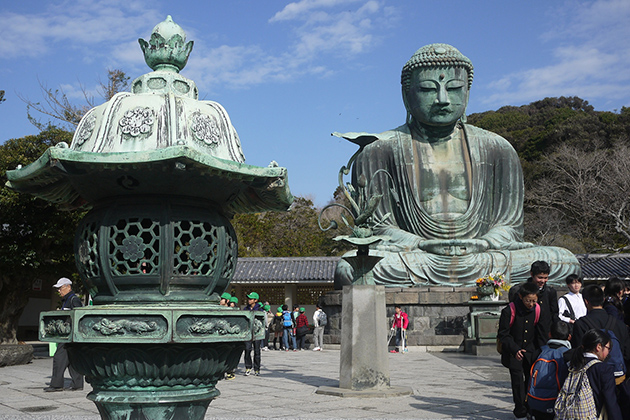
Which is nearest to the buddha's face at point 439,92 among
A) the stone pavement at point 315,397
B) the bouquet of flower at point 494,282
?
the bouquet of flower at point 494,282

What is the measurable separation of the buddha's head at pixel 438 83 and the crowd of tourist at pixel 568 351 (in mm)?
10635

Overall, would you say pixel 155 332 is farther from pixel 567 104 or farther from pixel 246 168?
pixel 567 104

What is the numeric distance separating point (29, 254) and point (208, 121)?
10.4m

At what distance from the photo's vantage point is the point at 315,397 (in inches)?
286

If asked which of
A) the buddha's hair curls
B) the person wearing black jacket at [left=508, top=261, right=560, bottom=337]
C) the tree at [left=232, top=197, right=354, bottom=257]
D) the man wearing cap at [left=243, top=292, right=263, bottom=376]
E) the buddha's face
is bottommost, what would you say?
the man wearing cap at [left=243, top=292, right=263, bottom=376]

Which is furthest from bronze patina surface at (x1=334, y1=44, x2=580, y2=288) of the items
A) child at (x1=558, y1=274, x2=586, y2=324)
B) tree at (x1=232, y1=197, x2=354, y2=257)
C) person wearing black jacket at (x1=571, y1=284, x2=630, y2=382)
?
tree at (x1=232, y1=197, x2=354, y2=257)

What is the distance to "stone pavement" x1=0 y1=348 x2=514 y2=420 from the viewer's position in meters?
6.22

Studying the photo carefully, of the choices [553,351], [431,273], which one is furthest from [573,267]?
[553,351]

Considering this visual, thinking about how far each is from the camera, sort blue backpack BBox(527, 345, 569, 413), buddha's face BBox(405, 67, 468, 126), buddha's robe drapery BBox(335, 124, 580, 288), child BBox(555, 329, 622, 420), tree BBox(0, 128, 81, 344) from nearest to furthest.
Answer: child BBox(555, 329, 622, 420) → blue backpack BBox(527, 345, 569, 413) → tree BBox(0, 128, 81, 344) → buddha's robe drapery BBox(335, 124, 580, 288) → buddha's face BBox(405, 67, 468, 126)

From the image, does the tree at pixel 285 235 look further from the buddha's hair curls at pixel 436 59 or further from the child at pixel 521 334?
the child at pixel 521 334

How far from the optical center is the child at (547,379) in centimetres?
441

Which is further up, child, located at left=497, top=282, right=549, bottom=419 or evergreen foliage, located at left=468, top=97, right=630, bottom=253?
evergreen foliage, located at left=468, top=97, right=630, bottom=253

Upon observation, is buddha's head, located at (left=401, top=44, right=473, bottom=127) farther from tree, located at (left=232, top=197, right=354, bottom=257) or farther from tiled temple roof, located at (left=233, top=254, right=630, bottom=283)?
tree, located at (left=232, top=197, right=354, bottom=257)

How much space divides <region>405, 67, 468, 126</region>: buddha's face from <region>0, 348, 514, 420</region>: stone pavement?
734cm
